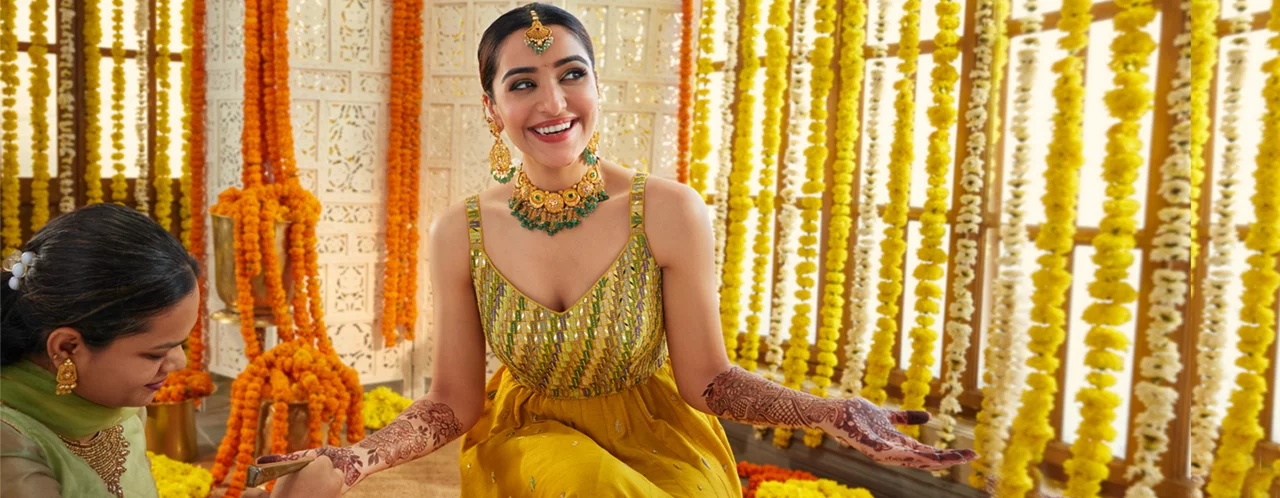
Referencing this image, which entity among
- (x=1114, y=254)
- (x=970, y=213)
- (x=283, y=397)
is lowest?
(x=283, y=397)

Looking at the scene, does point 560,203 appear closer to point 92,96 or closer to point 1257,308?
point 1257,308

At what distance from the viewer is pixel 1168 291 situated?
7.83 feet

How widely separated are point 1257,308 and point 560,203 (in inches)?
68.5

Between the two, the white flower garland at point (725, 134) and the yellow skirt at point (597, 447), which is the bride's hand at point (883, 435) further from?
the white flower garland at point (725, 134)

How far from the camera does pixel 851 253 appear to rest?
3.71 metres

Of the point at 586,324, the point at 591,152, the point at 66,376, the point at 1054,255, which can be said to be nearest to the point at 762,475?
the point at 1054,255

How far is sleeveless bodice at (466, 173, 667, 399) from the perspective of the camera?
5.92 feet

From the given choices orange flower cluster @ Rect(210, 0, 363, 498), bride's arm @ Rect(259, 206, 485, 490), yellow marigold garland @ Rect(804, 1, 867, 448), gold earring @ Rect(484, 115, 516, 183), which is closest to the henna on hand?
bride's arm @ Rect(259, 206, 485, 490)

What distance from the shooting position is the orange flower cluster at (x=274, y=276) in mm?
3400

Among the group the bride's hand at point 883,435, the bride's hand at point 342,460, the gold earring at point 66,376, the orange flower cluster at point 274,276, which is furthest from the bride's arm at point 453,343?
the orange flower cluster at point 274,276

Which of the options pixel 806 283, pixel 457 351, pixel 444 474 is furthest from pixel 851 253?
pixel 457 351

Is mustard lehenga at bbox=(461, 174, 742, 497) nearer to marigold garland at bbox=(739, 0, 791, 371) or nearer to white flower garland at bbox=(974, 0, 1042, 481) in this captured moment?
white flower garland at bbox=(974, 0, 1042, 481)

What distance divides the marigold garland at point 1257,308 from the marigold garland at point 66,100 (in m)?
4.86

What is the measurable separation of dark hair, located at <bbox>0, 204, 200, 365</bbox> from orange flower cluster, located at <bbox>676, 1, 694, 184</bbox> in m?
3.07
